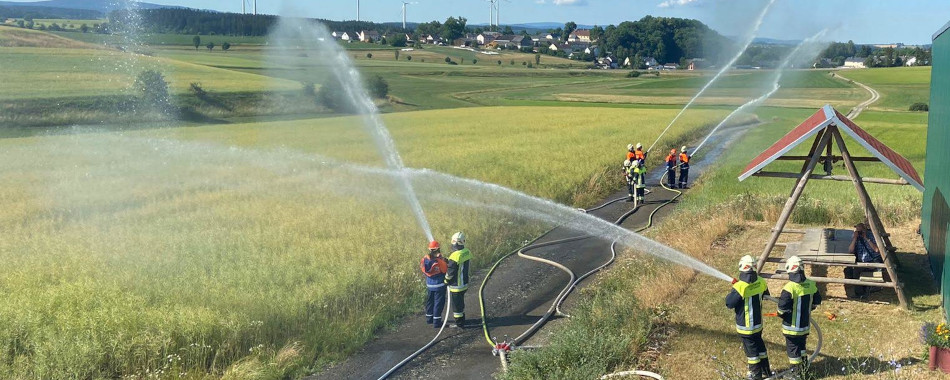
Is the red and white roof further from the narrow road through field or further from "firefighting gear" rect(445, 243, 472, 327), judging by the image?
the narrow road through field

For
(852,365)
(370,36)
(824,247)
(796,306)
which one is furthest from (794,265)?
(370,36)

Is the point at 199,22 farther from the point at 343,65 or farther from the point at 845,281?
the point at 845,281

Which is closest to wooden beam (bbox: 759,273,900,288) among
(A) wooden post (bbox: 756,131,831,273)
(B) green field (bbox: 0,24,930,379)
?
(A) wooden post (bbox: 756,131,831,273)

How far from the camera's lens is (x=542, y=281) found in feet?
47.4


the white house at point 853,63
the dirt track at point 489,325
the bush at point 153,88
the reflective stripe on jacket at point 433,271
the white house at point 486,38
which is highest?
the white house at point 486,38

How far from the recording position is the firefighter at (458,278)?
38.6ft

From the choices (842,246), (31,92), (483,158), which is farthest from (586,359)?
(31,92)

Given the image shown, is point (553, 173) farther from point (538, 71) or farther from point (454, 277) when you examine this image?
point (538, 71)

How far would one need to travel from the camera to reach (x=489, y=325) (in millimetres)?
12133

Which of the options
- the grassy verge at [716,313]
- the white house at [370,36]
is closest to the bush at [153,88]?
the grassy verge at [716,313]

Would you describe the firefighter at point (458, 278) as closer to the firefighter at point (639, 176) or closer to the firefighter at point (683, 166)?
the firefighter at point (639, 176)

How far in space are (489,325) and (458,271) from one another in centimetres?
107

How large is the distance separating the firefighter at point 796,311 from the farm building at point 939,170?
10.3 feet

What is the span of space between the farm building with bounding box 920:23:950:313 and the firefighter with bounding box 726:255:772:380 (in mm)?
3612
